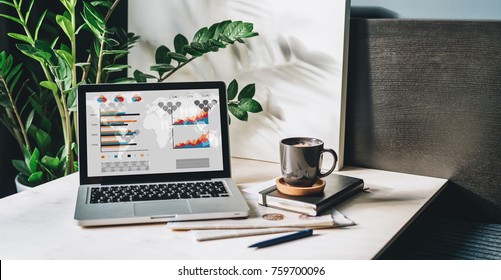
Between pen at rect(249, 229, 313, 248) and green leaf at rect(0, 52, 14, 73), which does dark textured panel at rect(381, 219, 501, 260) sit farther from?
green leaf at rect(0, 52, 14, 73)

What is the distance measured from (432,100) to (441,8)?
0.78ft

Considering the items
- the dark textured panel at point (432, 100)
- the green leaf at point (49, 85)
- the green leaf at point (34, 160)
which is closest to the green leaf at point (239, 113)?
the dark textured panel at point (432, 100)

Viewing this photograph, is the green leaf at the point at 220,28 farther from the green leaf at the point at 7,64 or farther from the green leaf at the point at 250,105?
→ the green leaf at the point at 7,64

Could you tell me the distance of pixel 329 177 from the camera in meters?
1.36

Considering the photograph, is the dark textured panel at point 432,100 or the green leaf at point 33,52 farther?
the green leaf at point 33,52

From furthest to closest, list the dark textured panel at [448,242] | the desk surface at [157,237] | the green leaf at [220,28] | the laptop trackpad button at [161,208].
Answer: the green leaf at [220,28] → the dark textured panel at [448,242] → the laptop trackpad button at [161,208] → the desk surface at [157,237]

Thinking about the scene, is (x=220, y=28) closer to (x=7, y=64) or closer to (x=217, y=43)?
(x=217, y=43)

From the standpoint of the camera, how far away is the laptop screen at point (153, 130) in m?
1.32

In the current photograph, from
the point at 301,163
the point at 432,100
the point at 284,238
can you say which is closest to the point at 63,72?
the point at 301,163

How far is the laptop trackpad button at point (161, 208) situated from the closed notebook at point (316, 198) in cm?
18

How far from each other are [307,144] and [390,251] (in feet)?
1.06

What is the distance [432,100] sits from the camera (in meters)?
1.42

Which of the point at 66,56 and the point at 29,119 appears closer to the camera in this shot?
the point at 66,56
